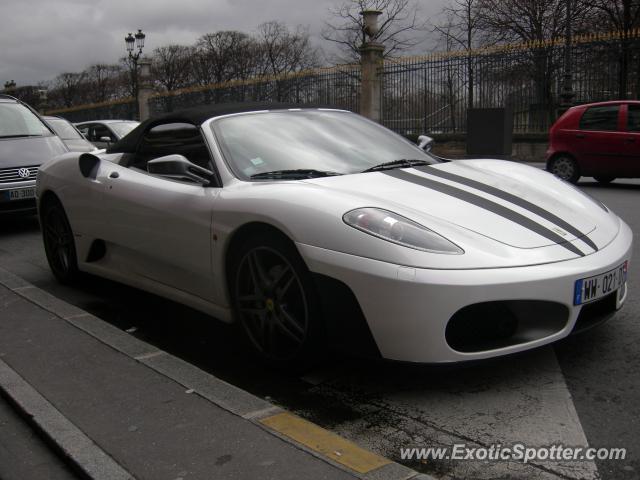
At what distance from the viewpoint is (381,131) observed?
4.54 m

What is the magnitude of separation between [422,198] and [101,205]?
232 centimetres

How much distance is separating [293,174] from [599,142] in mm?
9101

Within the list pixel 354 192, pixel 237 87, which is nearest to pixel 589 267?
pixel 354 192

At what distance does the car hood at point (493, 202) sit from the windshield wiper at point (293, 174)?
12 centimetres

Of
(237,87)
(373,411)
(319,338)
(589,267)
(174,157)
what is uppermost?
(237,87)

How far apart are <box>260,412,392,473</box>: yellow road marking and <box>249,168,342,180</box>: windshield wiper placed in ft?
4.23

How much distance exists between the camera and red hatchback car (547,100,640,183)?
11.1 metres

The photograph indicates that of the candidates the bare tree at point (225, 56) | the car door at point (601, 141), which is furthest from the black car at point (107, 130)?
the bare tree at point (225, 56)

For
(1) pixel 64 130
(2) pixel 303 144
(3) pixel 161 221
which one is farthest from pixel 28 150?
(2) pixel 303 144

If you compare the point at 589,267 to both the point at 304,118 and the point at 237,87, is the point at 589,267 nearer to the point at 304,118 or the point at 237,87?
the point at 304,118

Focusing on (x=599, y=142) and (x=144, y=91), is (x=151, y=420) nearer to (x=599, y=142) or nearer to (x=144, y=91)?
(x=599, y=142)

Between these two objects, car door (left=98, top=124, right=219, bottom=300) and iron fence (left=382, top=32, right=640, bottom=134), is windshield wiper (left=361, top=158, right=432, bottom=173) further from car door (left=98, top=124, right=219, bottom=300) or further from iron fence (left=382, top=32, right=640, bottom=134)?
iron fence (left=382, top=32, right=640, bottom=134)

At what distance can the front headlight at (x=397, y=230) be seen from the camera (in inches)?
114

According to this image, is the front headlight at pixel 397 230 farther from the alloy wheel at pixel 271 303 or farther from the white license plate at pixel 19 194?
the white license plate at pixel 19 194
